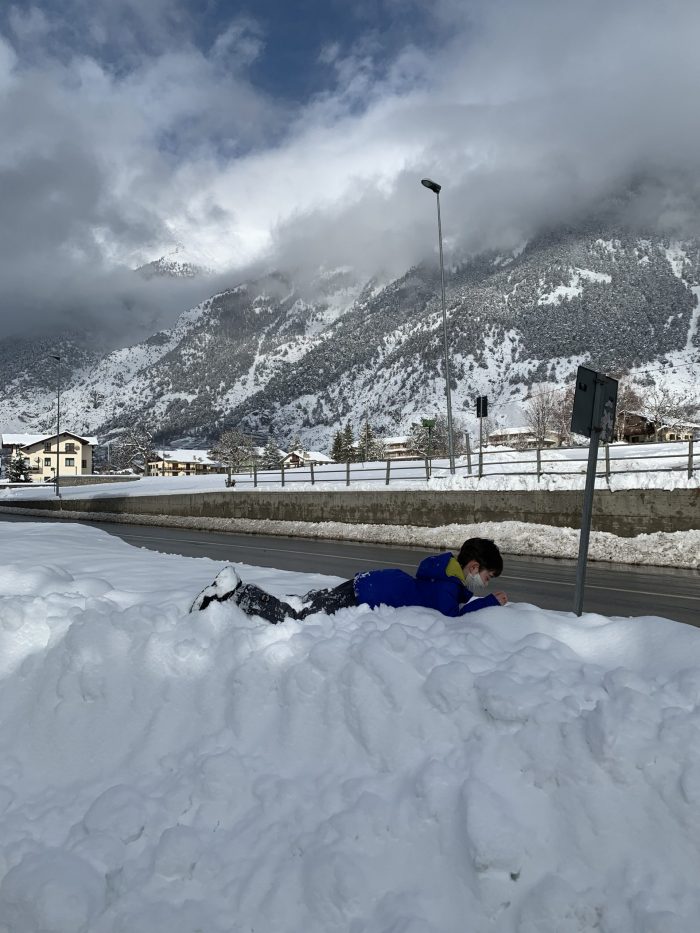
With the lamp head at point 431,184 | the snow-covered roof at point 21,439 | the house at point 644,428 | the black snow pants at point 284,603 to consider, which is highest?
the lamp head at point 431,184

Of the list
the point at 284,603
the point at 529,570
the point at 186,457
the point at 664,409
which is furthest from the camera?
the point at 186,457

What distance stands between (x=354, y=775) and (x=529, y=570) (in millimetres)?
10965

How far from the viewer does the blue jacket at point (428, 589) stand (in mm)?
4066

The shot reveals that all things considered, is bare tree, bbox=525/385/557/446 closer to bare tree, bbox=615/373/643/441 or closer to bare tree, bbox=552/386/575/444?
bare tree, bbox=552/386/575/444

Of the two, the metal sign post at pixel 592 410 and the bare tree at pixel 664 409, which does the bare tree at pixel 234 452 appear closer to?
the bare tree at pixel 664 409

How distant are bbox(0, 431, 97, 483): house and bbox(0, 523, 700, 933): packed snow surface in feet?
381

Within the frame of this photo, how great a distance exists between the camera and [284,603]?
437 centimetres

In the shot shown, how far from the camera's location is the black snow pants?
426 cm

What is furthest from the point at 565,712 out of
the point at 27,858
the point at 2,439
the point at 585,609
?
the point at 2,439

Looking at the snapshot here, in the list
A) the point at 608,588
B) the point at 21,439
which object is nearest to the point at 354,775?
the point at 608,588

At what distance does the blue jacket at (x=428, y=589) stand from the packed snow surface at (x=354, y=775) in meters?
0.14

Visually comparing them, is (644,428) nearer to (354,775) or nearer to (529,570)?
(529,570)

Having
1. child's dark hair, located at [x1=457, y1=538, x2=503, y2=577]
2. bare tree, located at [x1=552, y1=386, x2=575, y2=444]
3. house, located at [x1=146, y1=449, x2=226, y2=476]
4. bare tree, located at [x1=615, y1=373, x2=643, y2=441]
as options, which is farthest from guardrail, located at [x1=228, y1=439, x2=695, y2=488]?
house, located at [x1=146, y1=449, x2=226, y2=476]

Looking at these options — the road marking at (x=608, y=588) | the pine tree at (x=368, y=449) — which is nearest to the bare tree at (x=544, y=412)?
the pine tree at (x=368, y=449)
